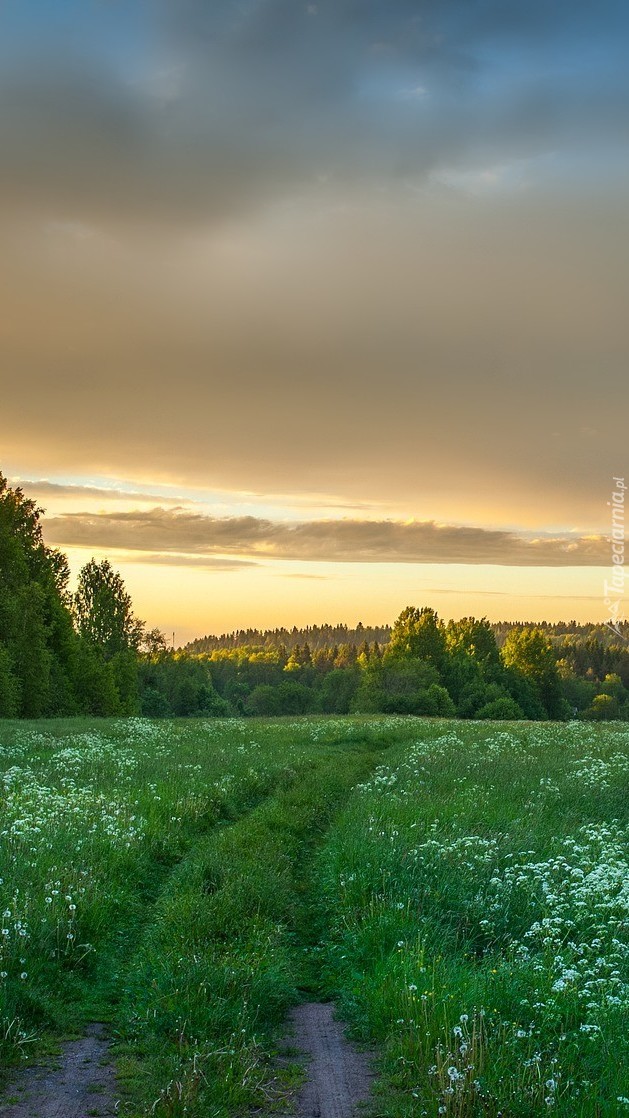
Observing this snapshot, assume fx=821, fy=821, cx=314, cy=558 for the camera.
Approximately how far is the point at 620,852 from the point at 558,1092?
6334 millimetres

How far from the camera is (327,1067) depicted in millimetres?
6648

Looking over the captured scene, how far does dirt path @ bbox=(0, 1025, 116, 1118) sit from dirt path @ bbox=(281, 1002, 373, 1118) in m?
1.47

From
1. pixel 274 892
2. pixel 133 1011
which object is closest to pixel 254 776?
pixel 274 892

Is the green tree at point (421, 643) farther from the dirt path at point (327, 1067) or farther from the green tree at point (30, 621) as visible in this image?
the dirt path at point (327, 1067)

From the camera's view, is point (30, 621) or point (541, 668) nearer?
point (30, 621)

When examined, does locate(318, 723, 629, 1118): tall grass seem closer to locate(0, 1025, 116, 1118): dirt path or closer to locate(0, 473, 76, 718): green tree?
locate(0, 1025, 116, 1118): dirt path

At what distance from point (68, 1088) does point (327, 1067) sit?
6.62 ft

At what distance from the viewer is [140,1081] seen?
6.19 metres

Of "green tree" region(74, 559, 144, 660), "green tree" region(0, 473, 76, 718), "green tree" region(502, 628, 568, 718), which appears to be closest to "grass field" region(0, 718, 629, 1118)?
"green tree" region(0, 473, 76, 718)

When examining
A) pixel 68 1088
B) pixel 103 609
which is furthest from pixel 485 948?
pixel 103 609

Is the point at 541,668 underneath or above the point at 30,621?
underneath

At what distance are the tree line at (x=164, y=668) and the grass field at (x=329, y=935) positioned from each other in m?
39.9

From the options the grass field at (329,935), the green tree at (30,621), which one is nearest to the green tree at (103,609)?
the green tree at (30,621)

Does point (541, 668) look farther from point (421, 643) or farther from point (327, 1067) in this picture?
point (327, 1067)
